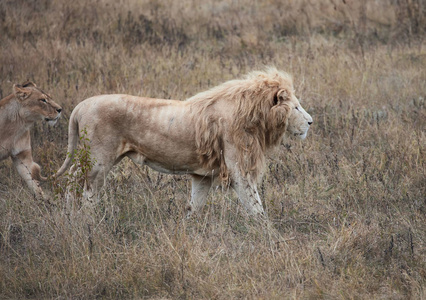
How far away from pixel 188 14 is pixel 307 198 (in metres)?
7.48

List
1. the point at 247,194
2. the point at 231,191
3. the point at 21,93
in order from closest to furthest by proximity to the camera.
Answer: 1. the point at 247,194
2. the point at 231,191
3. the point at 21,93

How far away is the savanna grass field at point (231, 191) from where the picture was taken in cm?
440

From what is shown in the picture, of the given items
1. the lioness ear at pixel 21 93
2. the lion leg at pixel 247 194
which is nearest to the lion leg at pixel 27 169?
the lioness ear at pixel 21 93

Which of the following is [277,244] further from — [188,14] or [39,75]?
[188,14]

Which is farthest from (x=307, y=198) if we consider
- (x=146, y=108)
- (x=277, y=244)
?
(x=146, y=108)

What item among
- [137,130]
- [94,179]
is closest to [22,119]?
[94,179]

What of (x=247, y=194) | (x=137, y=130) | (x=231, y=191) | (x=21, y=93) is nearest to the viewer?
(x=247, y=194)

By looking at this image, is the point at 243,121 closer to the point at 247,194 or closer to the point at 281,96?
the point at 281,96

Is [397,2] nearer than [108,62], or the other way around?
[108,62]

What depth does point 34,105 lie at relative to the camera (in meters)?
6.68

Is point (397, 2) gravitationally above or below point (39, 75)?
above

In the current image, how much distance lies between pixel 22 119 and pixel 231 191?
2529mm

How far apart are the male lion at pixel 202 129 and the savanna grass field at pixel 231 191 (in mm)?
274

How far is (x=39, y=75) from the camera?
9422mm
